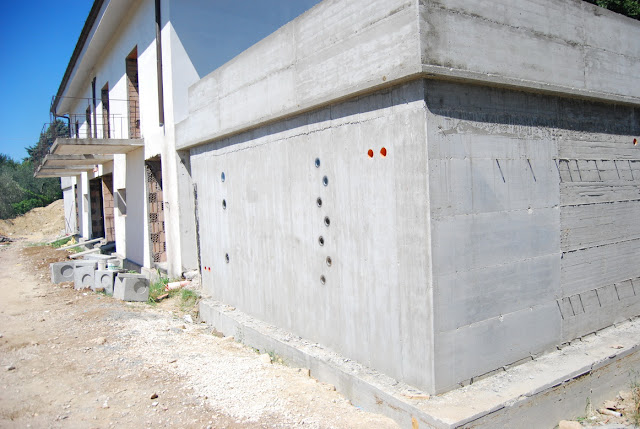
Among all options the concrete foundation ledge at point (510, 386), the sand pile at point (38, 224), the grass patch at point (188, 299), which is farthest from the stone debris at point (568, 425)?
the sand pile at point (38, 224)

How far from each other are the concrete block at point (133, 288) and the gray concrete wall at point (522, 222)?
6998 millimetres

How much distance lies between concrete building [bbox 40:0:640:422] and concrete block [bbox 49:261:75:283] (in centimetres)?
601

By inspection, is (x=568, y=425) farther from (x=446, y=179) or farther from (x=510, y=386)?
(x=446, y=179)

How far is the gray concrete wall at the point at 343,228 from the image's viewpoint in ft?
13.9

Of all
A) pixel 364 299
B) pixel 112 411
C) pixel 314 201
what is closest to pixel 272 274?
pixel 314 201

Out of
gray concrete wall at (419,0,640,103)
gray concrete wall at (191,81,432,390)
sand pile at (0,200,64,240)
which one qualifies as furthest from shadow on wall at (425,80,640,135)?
sand pile at (0,200,64,240)

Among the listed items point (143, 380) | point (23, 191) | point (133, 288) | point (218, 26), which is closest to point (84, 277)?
point (133, 288)

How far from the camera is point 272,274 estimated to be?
6.60m

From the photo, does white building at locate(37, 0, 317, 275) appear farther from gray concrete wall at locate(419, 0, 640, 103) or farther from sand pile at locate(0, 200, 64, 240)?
sand pile at locate(0, 200, 64, 240)

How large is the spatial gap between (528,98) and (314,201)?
2534 mm

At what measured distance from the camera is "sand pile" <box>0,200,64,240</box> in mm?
32656

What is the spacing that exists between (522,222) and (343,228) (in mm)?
1806

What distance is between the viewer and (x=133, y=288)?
9445 millimetres

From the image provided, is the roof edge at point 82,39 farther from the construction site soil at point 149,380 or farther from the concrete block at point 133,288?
the construction site soil at point 149,380
